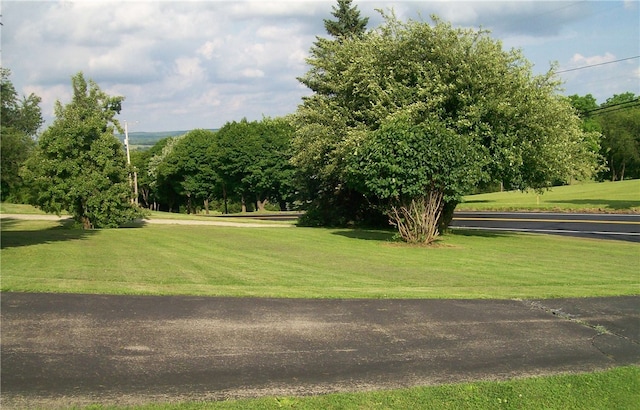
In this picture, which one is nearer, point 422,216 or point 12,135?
→ point 12,135

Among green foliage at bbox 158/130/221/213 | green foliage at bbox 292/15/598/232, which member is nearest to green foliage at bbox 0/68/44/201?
green foliage at bbox 292/15/598/232

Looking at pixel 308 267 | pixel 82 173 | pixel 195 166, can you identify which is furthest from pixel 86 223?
pixel 195 166

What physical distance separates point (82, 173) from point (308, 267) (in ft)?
56.3

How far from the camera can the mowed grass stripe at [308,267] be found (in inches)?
398

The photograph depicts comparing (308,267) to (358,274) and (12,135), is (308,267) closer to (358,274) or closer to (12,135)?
(358,274)

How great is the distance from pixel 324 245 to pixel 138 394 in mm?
15366

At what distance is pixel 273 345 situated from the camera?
21.7ft

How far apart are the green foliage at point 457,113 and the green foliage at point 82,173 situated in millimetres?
11339

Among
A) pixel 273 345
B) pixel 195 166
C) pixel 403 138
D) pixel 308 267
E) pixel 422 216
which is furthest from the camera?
pixel 195 166

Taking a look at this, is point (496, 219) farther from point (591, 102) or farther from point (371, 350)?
point (591, 102)

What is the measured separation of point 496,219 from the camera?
4009 cm

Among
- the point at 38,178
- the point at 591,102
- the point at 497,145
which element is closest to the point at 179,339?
the point at 497,145

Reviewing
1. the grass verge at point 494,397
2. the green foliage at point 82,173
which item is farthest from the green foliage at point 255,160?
the grass verge at point 494,397

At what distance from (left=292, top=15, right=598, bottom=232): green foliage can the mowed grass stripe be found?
2.87 meters
